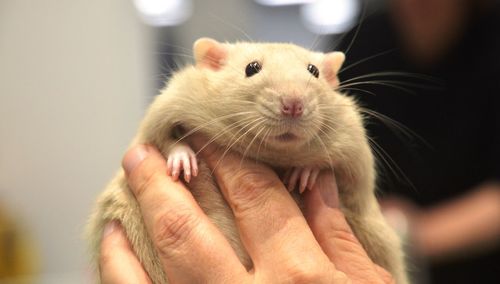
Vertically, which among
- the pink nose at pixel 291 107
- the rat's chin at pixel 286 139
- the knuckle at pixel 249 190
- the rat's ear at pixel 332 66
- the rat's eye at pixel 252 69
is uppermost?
the rat's ear at pixel 332 66

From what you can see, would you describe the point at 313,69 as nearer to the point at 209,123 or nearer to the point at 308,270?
the point at 209,123

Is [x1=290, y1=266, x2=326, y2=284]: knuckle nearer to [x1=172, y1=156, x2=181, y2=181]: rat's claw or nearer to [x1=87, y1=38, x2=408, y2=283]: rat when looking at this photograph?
[x1=87, y1=38, x2=408, y2=283]: rat

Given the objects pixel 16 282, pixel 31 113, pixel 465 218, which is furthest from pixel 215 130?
pixel 31 113

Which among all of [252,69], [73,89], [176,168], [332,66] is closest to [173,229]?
[176,168]

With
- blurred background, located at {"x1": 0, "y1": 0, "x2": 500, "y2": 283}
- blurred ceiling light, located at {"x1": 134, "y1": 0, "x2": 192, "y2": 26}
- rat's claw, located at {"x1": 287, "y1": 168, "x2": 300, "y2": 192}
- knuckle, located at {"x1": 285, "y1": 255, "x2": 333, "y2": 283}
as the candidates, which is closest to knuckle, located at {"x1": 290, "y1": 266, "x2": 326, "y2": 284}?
knuckle, located at {"x1": 285, "y1": 255, "x2": 333, "y2": 283}

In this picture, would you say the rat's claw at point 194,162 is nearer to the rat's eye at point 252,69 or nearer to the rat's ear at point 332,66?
the rat's eye at point 252,69

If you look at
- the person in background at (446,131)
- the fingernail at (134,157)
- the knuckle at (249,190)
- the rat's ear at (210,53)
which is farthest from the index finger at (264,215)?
the person in background at (446,131)
